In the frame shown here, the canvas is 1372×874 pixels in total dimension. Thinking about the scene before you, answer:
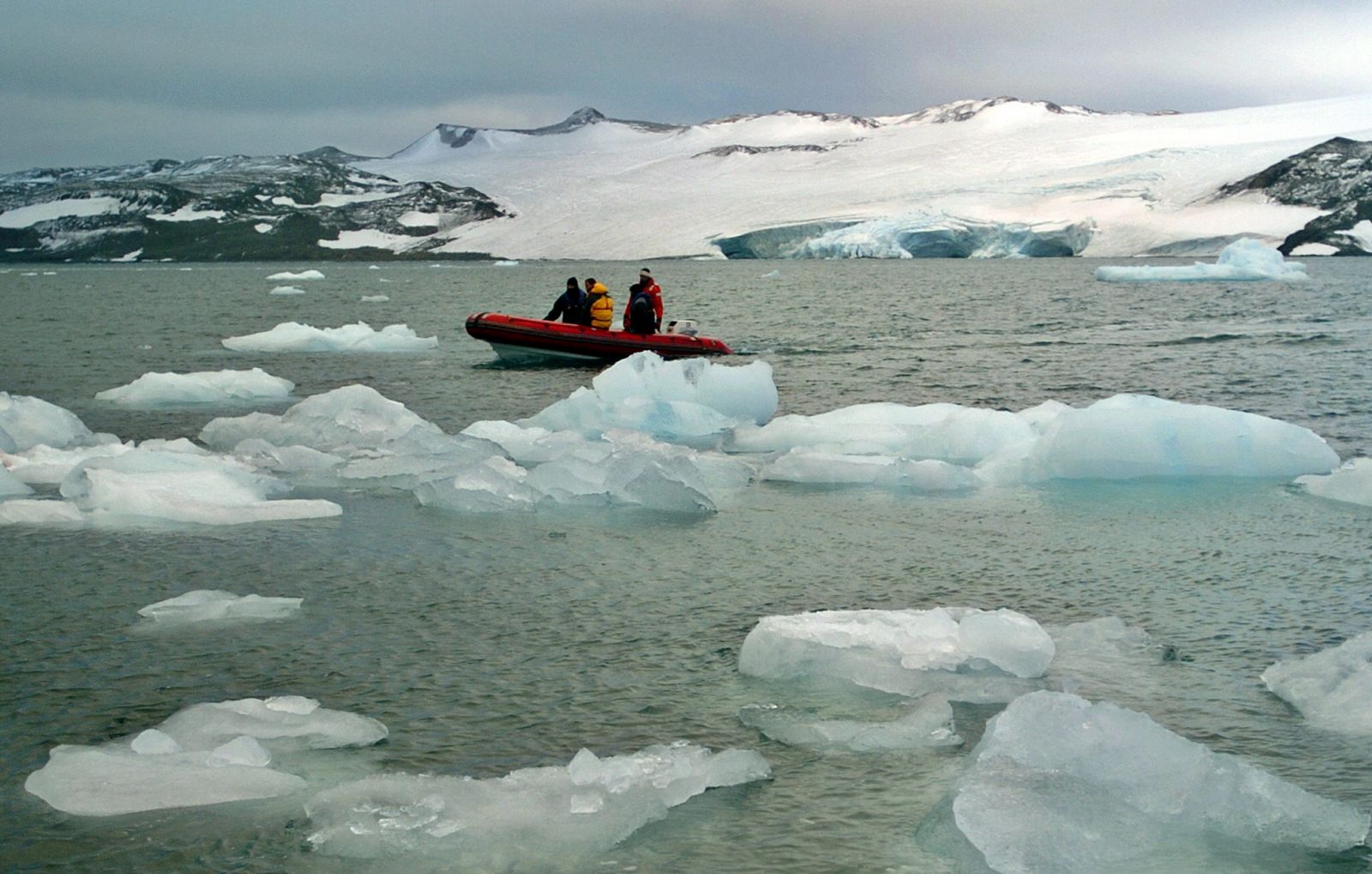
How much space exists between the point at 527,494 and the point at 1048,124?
87.2 meters

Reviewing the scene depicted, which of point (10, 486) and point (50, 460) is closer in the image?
point (10, 486)

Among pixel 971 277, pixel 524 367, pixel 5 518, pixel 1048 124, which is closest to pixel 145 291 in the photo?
pixel 971 277

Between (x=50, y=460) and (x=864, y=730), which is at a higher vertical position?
(x=50, y=460)

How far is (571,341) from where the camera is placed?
17594 millimetres

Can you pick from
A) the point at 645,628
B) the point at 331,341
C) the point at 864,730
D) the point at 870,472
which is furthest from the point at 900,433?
the point at 331,341

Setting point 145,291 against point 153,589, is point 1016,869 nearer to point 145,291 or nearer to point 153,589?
point 153,589

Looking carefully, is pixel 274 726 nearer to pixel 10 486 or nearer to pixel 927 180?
pixel 10 486

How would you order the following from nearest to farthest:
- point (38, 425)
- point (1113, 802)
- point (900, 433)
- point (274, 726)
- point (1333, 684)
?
point (1113, 802)
point (274, 726)
point (1333, 684)
point (900, 433)
point (38, 425)

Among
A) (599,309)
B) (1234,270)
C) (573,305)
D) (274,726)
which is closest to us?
(274,726)

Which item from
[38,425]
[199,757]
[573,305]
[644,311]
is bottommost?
[199,757]

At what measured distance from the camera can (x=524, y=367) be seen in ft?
59.0

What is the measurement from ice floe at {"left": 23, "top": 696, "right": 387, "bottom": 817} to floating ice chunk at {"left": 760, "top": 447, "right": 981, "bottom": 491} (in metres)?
4.96

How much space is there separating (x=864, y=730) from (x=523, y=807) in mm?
1238

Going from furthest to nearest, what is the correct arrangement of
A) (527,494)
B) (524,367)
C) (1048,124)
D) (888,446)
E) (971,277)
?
(1048,124) → (971,277) → (524,367) → (888,446) → (527,494)
